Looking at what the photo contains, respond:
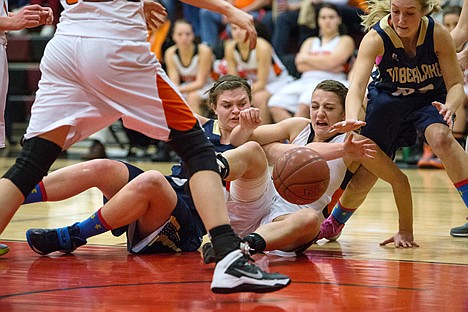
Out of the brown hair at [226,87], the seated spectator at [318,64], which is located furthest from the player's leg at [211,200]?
the seated spectator at [318,64]

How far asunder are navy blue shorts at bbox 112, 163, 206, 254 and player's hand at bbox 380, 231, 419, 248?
3.37 ft

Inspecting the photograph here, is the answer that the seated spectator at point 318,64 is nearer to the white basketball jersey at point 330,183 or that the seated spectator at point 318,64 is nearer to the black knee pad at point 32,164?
the white basketball jersey at point 330,183

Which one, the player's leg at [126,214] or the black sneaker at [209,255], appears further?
the player's leg at [126,214]

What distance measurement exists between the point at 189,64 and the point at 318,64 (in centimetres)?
173

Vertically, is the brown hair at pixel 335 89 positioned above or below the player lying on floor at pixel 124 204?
above

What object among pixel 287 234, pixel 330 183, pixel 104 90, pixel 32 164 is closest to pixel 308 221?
pixel 287 234

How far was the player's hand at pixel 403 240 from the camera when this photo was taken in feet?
14.4

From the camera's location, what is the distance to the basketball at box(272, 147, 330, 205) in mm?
3783

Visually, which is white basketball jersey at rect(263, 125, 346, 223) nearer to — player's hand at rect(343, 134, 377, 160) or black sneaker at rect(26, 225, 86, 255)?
player's hand at rect(343, 134, 377, 160)

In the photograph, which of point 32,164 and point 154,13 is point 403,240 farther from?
point 32,164

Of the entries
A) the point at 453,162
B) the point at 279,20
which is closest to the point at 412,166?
the point at 279,20

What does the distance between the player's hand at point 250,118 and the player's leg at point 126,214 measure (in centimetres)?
48

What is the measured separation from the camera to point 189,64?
1021 centimetres

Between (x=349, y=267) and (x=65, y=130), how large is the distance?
1.43m
